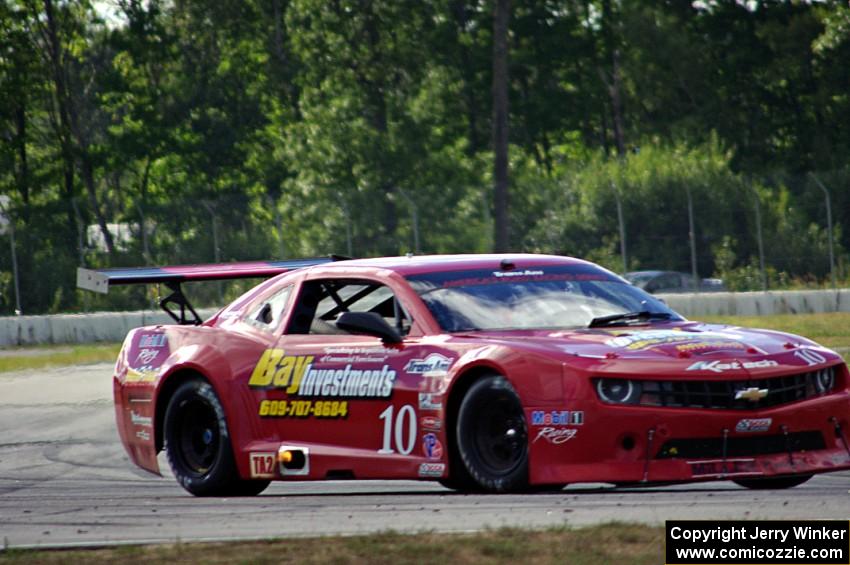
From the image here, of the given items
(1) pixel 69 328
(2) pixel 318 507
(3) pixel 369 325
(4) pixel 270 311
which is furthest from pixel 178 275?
(1) pixel 69 328

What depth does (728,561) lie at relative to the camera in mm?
6199

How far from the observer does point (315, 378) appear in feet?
29.4

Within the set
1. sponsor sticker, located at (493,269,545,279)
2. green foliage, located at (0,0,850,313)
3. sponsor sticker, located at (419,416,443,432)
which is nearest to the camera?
sponsor sticker, located at (419,416,443,432)

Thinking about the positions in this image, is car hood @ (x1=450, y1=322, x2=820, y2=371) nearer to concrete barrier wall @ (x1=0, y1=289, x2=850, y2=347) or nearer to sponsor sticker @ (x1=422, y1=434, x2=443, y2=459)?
sponsor sticker @ (x1=422, y1=434, x2=443, y2=459)

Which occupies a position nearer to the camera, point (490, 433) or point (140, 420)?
point (490, 433)

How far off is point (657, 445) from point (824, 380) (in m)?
1.12

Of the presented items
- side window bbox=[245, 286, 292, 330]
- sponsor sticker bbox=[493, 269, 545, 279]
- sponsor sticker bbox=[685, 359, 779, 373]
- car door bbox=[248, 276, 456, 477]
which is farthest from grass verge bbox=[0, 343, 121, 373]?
sponsor sticker bbox=[685, 359, 779, 373]

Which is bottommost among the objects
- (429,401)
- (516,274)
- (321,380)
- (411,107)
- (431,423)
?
(431,423)

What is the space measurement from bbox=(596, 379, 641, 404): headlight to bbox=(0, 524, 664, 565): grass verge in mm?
699

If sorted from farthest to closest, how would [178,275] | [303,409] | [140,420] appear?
[178,275], [140,420], [303,409]

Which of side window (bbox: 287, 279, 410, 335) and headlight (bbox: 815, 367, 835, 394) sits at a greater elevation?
side window (bbox: 287, 279, 410, 335)

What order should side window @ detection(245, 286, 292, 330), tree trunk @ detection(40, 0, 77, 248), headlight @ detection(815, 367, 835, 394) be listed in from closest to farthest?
headlight @ detection(815, 367, 835, 394)
side window @ detection(245, 286, 292, 330)
tree trunk @ detection(40, 0, 77, 248)

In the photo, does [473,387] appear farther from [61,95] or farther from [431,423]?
[61,95]

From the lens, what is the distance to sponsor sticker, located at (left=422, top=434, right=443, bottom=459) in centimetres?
819
